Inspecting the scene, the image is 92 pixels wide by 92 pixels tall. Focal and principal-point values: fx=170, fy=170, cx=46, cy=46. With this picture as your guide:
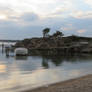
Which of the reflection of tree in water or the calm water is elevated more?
the calm water

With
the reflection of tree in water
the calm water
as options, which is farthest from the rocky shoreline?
the calm water

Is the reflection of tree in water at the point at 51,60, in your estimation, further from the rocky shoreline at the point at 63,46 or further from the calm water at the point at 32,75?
the rocky shoreline at the point at 63,46

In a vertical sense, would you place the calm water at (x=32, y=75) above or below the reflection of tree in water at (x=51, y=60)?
above

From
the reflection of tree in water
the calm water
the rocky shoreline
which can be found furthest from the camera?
the rocky shoreline

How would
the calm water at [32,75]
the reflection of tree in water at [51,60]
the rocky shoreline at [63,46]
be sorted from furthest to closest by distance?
the rocky shoreline at [63,46] → the reflection of tree in water at [51,60] → the calm water at [32,75]

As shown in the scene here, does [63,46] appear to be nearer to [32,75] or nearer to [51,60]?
[51,60]

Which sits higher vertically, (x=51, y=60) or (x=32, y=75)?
(x=32, y=75)

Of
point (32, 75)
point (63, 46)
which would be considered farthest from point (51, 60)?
point (63, 46)

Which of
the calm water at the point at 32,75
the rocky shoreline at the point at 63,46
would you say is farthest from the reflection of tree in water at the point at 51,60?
the rocky shoreline at the point at 63,46

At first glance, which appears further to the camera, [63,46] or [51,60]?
[63,46]

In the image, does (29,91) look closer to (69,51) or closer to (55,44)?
(69,51)

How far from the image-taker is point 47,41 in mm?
148250

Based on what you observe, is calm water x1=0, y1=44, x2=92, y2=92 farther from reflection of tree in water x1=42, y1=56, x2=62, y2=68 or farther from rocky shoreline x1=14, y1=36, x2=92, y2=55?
rocky shoreline x1=14, y1=36, x2=92, y2=55

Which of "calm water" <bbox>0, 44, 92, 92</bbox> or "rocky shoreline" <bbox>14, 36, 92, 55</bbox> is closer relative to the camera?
"calm water" <bbox>0, 44, 92, 92</bbox>
